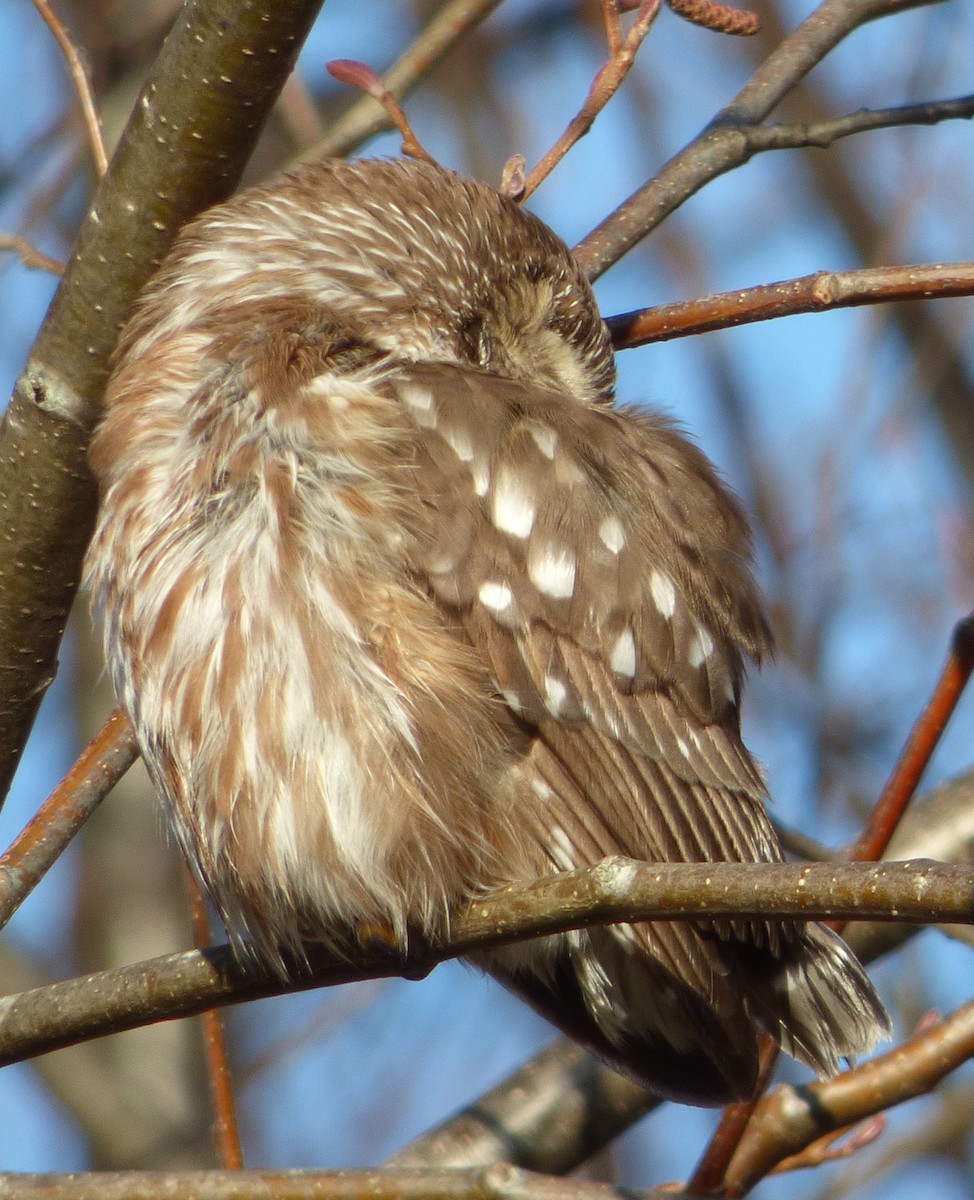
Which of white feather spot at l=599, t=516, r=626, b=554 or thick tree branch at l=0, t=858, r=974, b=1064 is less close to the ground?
white feather spot at l=599, t=516, r=626, b=554

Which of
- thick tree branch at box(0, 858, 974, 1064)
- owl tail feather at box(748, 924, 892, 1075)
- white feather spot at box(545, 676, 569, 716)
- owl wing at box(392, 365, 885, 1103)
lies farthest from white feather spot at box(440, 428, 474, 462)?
owl tail feather at box(748, 924, 892, 1075)

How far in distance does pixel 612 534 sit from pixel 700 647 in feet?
1.24

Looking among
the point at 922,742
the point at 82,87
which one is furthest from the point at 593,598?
the point at 82,87

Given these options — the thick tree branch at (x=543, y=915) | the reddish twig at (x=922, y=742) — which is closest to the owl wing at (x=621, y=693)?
the reddish twig at (x=922, y=742)

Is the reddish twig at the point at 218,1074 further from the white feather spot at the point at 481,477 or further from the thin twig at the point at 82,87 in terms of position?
the thin twig at the point at 82,87

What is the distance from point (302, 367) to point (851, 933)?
2.60m

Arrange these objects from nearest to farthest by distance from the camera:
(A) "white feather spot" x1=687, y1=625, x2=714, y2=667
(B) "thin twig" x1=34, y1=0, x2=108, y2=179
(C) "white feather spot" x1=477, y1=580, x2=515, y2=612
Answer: (C) "white feather spot" x1=477, y1=580, x2=515, y2=612 < (A) "white feather spot" x1=687, y1=625, x2=714, y2=667 < (B) "thin twig" x1=34, y1=0, x2=108, y2=179

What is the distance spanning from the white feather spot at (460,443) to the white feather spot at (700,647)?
0.70 m

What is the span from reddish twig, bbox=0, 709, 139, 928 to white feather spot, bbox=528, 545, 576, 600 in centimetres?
96

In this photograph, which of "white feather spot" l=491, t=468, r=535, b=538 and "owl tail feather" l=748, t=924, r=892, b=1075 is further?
"owl tail feather" l=748, t=924, r=892, b=1075

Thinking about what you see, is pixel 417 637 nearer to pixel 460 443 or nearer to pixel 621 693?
pixel 460 443

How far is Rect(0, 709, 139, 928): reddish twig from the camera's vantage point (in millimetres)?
3354

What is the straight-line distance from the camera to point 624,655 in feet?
11.2

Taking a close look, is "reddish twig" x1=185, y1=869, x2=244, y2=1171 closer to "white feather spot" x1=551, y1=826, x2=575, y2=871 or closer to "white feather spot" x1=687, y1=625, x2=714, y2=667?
"white feather spot" x1=551, y1=826, x2=575, y2=871
